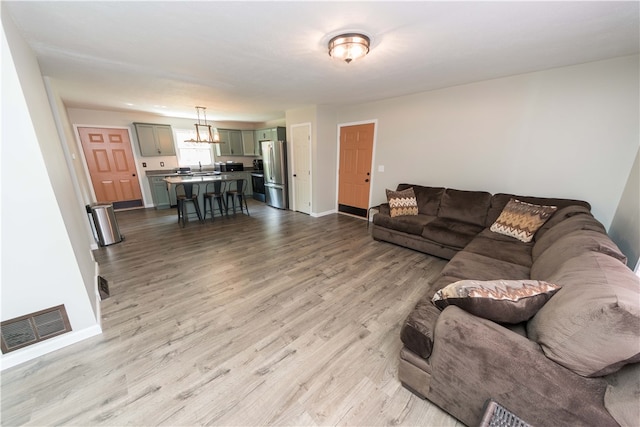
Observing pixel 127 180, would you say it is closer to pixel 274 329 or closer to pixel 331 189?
pixel 331 189

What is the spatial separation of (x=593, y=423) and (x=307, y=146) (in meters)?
4.93

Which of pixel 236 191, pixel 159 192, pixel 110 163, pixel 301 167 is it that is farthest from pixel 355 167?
pixel 110 163

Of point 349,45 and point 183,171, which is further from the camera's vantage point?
point 183,171

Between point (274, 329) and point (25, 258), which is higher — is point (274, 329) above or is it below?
below

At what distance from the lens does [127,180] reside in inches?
227

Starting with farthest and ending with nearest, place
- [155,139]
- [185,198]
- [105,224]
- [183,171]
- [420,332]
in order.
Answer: [183,171]
[155,139]
[185,198]
[105,224]
[420,332]

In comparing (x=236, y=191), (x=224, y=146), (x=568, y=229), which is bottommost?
(x=236, y=191)

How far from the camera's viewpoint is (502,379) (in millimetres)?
1083

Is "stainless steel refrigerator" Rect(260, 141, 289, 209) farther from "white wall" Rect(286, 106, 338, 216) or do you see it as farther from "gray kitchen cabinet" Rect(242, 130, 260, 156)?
"gray kitchen cabinet" Rect(242, 130, 260, 156)

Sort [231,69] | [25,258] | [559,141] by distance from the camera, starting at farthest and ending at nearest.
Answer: [559,141] < [231,69] < [25,258]

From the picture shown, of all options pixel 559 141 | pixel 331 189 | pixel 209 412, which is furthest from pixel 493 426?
pixel 331 189

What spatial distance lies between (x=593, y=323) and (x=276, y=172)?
5538mm

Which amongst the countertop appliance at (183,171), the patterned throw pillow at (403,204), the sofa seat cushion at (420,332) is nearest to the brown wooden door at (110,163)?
the countertop appliance at (183,171)

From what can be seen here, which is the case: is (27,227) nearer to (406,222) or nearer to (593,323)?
(593,323)
